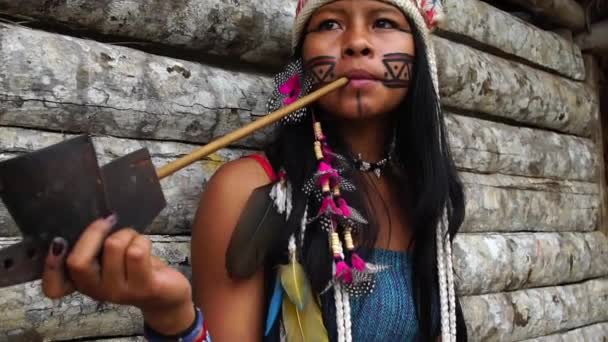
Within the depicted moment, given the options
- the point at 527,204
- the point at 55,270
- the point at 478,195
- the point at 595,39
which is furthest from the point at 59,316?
the point at 595,39

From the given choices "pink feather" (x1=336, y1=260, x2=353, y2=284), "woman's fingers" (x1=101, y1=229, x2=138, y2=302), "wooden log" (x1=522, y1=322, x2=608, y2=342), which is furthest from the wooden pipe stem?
"wooden log" (x1=522, y1=322, x2=608, y2=342)

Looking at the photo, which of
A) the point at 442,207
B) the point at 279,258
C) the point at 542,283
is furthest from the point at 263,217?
the point at 542,283

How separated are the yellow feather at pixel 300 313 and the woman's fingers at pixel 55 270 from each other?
2.04 feet

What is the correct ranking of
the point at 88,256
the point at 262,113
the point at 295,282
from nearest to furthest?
the point at 88,256, the point at 295,282, the point at 262,113

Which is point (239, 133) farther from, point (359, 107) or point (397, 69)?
point (397, 69)

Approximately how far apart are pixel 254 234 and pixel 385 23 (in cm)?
59

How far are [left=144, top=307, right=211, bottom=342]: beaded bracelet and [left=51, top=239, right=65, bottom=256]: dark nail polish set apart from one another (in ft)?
0.82

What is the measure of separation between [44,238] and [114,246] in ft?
0.33

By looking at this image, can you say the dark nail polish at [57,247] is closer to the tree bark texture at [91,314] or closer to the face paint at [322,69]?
the tree bark texture at [91,314]

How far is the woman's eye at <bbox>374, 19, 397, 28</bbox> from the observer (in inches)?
69.8

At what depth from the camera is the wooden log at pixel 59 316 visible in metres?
1.43

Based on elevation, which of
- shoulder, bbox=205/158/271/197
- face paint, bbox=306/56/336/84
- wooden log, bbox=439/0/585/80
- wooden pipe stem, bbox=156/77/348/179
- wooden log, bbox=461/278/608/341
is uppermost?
wooden log, bbox=439/0/585/80

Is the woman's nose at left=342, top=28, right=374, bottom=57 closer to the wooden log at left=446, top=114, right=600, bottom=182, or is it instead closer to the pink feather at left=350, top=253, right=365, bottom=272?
the pink feather at left=350, top=253, right=365, bottom=272

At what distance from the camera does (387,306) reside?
1.71m
